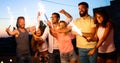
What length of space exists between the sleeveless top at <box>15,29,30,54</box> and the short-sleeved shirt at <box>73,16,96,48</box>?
913 millimetres

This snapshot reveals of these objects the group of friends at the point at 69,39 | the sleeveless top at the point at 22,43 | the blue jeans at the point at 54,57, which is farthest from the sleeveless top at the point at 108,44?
the sleeveless top at the point at 22,43

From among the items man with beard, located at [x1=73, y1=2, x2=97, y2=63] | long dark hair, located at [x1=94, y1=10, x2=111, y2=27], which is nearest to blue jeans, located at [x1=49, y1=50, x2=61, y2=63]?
man with beard, located at [x1=73, y1=2, x2=97, y2=63]

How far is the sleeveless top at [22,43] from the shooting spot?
391cm

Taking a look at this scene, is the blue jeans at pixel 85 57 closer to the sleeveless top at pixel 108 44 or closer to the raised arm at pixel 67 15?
the sleeveless top at pixel 108 44

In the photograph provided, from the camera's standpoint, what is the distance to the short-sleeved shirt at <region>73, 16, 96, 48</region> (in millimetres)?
3576

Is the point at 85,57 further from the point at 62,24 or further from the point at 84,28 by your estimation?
the point at 62,24

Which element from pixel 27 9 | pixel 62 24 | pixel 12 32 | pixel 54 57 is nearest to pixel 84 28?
pixel 62 24

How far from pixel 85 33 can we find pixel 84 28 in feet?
0.27

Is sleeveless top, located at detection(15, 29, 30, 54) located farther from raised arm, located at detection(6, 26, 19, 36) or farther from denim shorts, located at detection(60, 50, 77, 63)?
denim shorts, located at detection(60, 50, 77, 63)

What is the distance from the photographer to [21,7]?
400 centimetres

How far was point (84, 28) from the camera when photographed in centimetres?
361

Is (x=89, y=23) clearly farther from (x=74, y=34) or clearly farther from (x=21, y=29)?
(x=21, y=29)

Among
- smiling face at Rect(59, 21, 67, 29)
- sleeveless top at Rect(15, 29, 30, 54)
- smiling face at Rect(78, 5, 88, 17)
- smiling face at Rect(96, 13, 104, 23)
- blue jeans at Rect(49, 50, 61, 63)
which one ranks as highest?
smiling face at Rect(78, 5, 88, 17)

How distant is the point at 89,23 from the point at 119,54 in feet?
2.20
